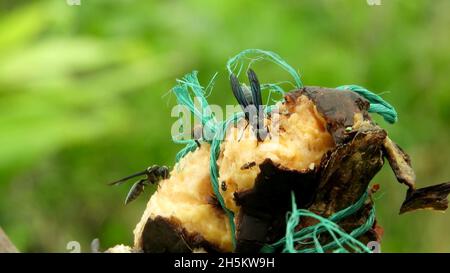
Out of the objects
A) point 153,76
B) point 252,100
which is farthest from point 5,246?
point 153,76

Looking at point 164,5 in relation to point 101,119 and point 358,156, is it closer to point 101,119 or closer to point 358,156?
point 101,119

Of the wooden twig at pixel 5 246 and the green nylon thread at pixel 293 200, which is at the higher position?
the green nylon thread at pixel 293 200

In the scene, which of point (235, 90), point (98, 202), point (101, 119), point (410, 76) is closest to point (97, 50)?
point (101, 119)

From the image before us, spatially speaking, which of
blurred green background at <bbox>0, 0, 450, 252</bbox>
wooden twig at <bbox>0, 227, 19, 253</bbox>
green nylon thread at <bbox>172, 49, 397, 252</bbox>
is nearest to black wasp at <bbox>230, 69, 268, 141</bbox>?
green nylon thread at <bbox>172, 49, 397, 252</bbox>

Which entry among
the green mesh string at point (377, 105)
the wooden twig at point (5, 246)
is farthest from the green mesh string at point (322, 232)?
the wooden twig at point (5, 246)

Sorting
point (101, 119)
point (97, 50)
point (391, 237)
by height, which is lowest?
point (391, 237)

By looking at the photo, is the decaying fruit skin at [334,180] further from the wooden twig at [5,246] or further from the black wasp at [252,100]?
the wooden twig at [5,246]

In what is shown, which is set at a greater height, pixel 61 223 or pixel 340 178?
pixel 340 178
